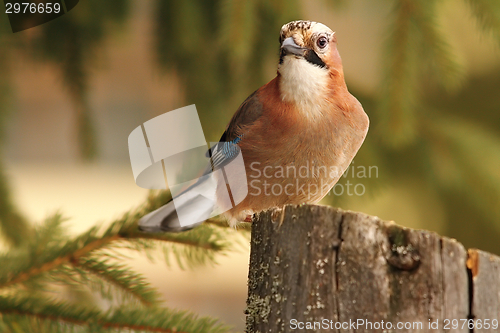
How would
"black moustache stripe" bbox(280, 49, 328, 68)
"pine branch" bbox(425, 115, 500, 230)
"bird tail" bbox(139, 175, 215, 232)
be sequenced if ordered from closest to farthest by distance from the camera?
"bird tail" bbox(139, 175, 215, 232), "black moustache stripe" bbox(280, 49, 328, 68), "pine branch" bbox(425, 115, 500, 230)

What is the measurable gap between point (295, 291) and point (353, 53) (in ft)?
12.2

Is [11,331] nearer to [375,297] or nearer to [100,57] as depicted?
[375,297]

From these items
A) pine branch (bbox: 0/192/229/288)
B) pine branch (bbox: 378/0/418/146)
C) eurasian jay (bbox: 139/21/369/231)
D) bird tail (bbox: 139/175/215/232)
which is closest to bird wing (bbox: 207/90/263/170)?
eurasian jay (bbox: 139/21/369/231)

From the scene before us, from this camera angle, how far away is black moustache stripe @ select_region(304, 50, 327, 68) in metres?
1.76

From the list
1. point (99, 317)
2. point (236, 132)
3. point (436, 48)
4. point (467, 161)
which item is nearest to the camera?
point (99, 317)

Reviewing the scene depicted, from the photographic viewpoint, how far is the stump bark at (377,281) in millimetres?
1007

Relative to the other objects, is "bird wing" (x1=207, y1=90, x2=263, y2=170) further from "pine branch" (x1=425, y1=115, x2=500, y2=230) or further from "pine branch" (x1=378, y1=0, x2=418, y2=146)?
"pine branch" (x1=425, y1=115, x2=500, y2=230)

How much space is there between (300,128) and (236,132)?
32 cm

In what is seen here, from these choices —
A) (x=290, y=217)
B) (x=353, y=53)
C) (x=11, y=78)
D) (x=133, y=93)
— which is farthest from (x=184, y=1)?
(x=133, y=93)

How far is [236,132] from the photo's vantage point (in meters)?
1.96

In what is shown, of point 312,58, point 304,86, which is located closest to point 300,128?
point 304,86

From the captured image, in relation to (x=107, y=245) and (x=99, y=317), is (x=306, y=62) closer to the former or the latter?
(x=107, y=245)

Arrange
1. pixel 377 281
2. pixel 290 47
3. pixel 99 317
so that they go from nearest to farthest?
pixel 377 281, pixel 99 317, pixel 290 47

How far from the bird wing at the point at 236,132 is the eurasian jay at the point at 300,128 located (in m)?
0.02
